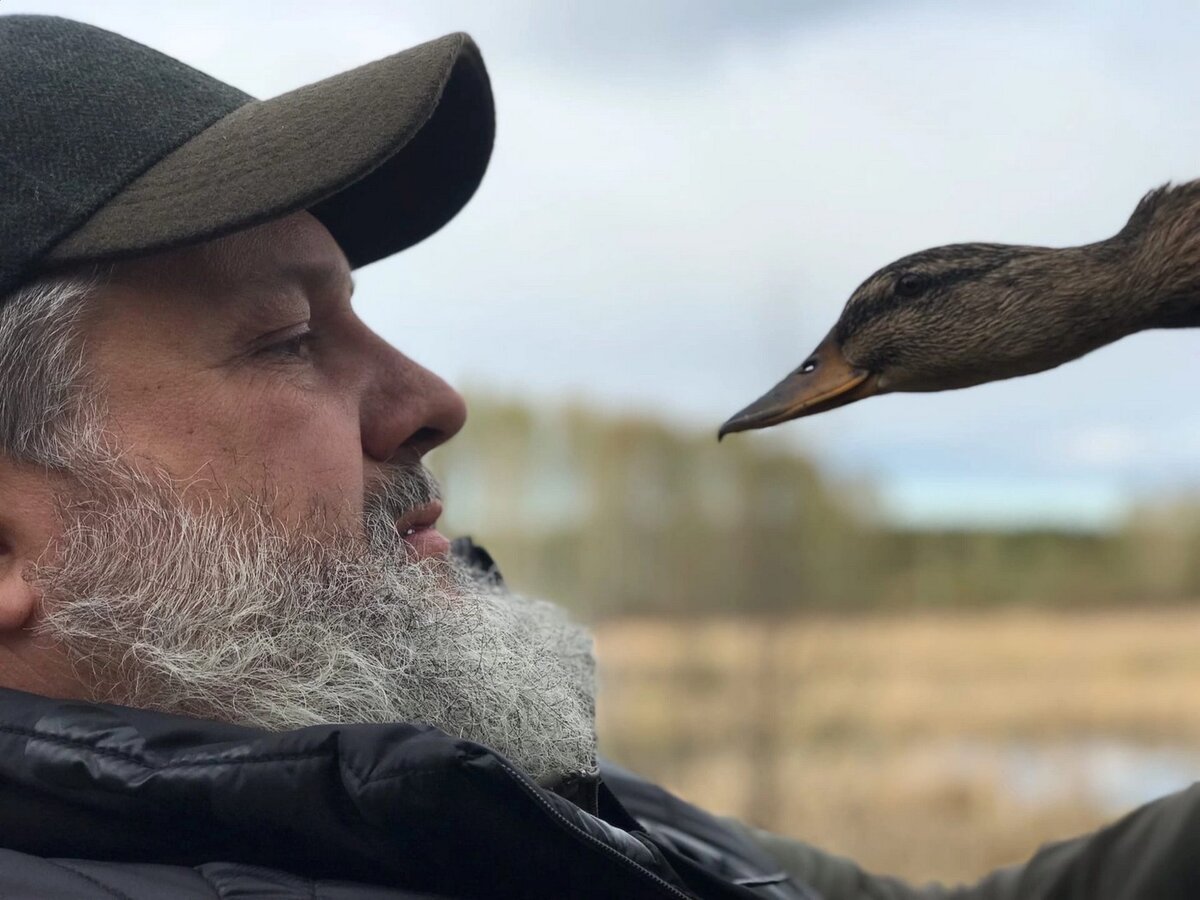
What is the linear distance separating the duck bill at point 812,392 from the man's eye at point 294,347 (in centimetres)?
47

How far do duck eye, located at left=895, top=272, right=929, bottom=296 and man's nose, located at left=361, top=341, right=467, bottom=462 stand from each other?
0.51 m

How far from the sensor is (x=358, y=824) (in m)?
1.05

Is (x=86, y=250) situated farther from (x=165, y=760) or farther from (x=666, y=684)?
(x=666, y=684)

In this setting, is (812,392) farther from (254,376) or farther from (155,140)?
(155,140)

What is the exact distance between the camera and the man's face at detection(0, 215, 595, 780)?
4.16 ft

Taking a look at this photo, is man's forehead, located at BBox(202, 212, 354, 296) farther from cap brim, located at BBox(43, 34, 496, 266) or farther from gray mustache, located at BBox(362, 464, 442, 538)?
gray mustache, located at BBox(362, 464, 442, 538)

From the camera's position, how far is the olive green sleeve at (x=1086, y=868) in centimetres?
144

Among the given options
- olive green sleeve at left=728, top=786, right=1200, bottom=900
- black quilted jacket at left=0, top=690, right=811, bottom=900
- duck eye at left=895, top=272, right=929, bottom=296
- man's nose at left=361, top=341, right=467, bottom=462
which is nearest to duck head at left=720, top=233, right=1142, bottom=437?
duck eye at left=895, top=272, right=929, bottom=296

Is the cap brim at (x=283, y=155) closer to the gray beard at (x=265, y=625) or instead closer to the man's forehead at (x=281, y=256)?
the man's forehead at (x=281, y=256)

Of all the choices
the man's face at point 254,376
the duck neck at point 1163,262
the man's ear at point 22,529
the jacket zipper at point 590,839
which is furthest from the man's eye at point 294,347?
the duck neck at point 1163,262

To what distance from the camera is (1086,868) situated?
5.08 ft

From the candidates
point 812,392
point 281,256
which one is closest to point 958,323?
point 812,392

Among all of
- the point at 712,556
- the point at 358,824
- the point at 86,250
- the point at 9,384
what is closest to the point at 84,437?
the point at 9,384

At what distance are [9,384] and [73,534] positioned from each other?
6.3 inches
